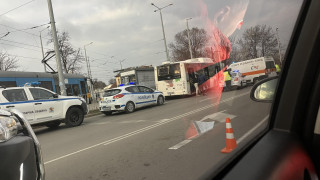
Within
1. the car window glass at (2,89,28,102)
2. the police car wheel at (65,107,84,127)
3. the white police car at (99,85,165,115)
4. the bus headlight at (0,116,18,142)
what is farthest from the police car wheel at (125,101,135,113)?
the bus headlight at (0,116,18,142)

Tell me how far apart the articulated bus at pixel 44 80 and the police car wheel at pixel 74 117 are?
526 centimetres

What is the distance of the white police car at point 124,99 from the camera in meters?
13.9

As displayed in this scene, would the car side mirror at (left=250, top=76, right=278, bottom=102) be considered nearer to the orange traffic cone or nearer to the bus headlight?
the orange traffic cone

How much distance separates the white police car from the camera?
13867mm

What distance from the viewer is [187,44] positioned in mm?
2061

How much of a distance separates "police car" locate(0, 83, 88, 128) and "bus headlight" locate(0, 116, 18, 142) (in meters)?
7.84

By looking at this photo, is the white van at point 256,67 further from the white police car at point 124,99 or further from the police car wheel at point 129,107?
the police car wheel at point 129,107

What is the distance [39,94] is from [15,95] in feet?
2.87

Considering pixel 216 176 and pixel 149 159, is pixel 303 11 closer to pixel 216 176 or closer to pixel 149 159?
pixel 216 176

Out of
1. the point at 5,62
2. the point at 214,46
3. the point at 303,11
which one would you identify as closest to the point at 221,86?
the point at 214,46

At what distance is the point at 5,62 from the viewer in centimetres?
3716

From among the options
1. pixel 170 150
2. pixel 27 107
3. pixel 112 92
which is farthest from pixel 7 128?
pixel 112 92

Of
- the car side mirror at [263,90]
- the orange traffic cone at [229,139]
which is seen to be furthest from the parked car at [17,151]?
the car side mirror at [263,90]

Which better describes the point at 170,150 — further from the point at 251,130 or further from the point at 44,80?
the point at 44,80
